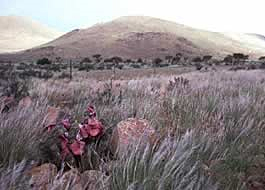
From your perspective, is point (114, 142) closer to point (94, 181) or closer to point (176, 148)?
point (176, 148)

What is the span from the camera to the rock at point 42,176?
8.98 ft

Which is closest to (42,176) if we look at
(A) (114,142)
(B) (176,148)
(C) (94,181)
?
(C) (94,181)

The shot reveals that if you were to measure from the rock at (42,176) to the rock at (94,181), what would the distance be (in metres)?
0.21

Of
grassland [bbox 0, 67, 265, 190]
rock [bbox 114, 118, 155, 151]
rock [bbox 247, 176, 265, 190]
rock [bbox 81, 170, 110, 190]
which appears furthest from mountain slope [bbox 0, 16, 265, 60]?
rock [bbox 81, 170, 110, 190]

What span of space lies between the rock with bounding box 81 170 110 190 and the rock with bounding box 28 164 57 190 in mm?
215

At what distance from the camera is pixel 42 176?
2975 mm

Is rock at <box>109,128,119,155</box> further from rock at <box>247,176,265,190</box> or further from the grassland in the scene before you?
rock at <box>247,176,265,190</box>

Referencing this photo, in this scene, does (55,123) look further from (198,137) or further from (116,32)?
(116,32)

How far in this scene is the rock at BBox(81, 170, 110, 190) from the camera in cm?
270

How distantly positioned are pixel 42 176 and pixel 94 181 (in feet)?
1.15

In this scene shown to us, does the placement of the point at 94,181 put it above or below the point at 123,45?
above

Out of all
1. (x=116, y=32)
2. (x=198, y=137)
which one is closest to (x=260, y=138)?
(x=198, y=137)

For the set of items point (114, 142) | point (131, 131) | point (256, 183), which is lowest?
point (256, 183)

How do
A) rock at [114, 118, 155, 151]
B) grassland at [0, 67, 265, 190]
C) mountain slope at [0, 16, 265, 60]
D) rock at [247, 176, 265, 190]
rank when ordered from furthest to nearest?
mountain slope at [0, 16, 265, 60]
rock at [247, 176, 265, 190]
rock at [114, 118, 155, 151]
grassland at [0, 67, 265, 190]
